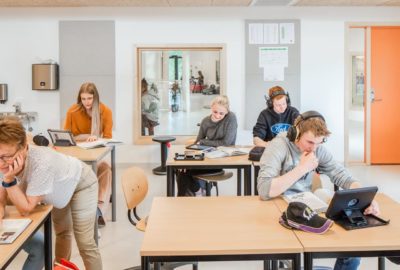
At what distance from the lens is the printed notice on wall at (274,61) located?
6.82 meters

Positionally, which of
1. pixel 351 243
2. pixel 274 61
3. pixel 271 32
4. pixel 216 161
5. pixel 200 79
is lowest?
pixel 351 243

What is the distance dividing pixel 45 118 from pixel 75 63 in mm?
991

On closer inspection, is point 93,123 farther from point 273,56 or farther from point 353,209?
point 273,56

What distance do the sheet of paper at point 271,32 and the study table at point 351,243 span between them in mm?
5200

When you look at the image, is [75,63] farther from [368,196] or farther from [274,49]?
[368,196]

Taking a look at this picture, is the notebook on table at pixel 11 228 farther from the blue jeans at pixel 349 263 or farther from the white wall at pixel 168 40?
the white wall at pixel 168 40

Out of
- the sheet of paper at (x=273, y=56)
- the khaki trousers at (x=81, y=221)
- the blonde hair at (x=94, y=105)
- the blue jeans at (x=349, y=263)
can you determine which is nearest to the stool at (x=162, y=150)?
the sheet of paper at (x=273, y=56)

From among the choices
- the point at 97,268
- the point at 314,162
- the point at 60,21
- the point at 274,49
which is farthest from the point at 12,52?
the point at 314,162

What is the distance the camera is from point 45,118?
22.4 ft

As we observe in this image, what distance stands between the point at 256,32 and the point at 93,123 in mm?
3443

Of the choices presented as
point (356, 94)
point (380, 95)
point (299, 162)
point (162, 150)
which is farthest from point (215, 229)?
point (356, 94)

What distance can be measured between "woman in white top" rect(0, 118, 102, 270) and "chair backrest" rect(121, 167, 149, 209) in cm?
23

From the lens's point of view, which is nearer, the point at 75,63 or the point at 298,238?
the point at 298,238

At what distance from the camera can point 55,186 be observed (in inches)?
87.0
